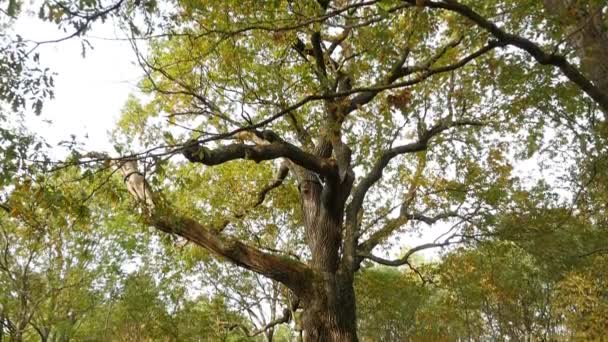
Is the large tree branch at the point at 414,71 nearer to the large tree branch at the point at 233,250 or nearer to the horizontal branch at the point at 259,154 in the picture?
the horizontal branch at the point at 259,154

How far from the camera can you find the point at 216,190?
9.33 meters

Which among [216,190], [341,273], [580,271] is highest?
[216,190]

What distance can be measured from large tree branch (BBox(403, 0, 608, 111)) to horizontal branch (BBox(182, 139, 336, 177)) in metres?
2.22

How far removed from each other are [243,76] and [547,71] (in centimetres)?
419

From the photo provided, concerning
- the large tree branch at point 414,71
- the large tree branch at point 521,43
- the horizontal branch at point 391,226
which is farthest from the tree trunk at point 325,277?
the large tree branch at point 521,43

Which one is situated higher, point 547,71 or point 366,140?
point 366,140

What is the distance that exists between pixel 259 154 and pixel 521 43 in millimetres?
3038

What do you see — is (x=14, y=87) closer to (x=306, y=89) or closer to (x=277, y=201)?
(x=306, y=89)

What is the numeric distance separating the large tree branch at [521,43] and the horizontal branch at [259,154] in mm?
2222

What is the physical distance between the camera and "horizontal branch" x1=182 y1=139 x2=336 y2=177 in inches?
174

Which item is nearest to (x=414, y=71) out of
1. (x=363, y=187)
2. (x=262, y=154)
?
(x=262, y=154)

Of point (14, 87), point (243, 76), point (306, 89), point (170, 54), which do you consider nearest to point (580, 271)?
point (306, 89)

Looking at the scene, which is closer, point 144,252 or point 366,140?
point 366,140

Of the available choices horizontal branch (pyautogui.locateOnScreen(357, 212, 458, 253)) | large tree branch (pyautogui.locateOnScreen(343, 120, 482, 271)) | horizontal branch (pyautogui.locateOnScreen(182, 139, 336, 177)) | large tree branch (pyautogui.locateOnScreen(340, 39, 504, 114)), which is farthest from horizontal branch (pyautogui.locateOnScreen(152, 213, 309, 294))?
large tree branch (pyautogui.locateOnScreen(340, 39, 504, 114))
